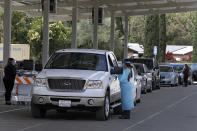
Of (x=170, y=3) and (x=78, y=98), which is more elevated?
(x=170, y=3)

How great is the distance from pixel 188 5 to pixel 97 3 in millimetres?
9430

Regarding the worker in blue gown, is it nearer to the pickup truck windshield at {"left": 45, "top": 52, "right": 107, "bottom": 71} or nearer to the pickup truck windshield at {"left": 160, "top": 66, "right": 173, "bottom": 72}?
the pickup truck windshield at {"left": 45, "top": 52, "right": 107, "bottom": 71}

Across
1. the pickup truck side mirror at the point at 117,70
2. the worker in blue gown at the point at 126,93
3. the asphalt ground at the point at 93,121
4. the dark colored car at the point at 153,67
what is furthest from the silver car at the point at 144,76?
the pickup truck side mirror at the point at 117,70

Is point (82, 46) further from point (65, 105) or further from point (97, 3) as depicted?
point (65, 105)

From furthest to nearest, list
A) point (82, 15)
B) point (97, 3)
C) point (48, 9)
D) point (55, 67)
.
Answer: point (82, 15) → point (97, 3) → point (48, 9) → point (55, 67)

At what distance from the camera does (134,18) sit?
427 feet

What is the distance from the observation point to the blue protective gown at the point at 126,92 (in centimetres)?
1767

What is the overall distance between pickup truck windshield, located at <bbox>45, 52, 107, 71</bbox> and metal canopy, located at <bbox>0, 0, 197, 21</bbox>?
3067 cm

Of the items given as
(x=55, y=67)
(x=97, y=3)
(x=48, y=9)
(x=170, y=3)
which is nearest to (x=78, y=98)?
(x=55, y=67)

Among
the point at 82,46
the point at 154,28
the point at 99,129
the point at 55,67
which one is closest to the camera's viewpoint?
the point at 99,129

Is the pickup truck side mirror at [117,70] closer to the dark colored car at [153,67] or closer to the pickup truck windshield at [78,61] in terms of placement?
the pickup truck windshield at [78,61]

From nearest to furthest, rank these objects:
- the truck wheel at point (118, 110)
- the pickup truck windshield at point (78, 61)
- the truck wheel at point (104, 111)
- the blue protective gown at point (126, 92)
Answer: the truck wheel at point (104, 111) → the pickup truck windshield at point (78, 61) → the blue protective gown at point (126, 92) → the truck wheel at point (118, 110)

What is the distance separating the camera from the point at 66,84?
16.3 metres

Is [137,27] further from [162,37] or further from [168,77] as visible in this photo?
[168,77]
